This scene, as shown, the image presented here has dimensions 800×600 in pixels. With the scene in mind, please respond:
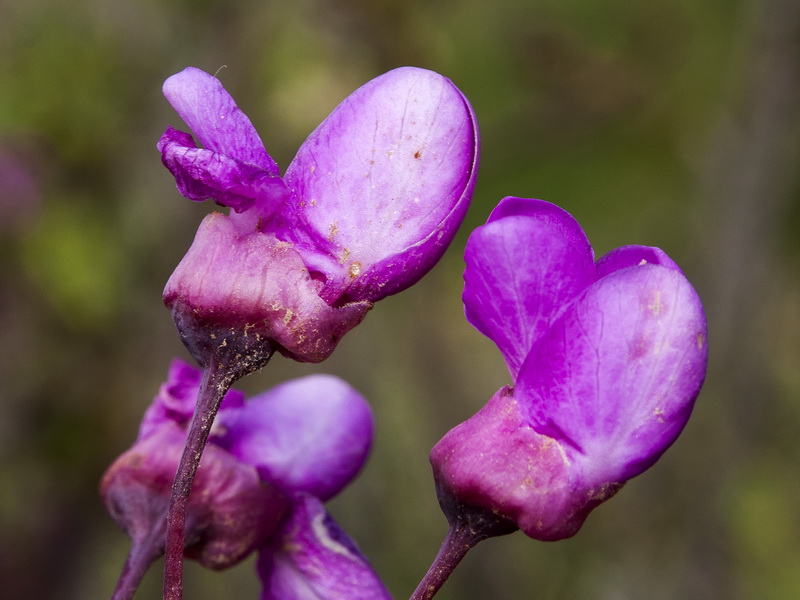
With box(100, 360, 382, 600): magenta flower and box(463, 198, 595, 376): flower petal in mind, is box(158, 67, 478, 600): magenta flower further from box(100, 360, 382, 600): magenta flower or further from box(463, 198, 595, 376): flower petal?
box(100, 360, 382, 600): magenta flower

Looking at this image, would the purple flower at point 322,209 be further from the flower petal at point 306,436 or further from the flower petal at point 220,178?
the flower petal at point 306,436

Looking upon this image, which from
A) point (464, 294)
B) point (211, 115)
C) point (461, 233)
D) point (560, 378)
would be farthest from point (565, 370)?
point (461, 233)

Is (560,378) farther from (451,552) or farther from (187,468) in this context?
(187,468)

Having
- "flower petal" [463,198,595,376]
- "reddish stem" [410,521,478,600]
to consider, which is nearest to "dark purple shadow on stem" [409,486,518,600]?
"reddish stem" [410,521,478,600]

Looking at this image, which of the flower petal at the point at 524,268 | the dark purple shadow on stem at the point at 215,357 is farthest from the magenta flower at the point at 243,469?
the flower petal at the point at 524,268

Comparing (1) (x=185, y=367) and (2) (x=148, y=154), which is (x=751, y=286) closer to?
(2) (x=148, y=154)

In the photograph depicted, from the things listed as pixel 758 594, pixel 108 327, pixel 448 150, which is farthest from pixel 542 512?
pixel 758 594
